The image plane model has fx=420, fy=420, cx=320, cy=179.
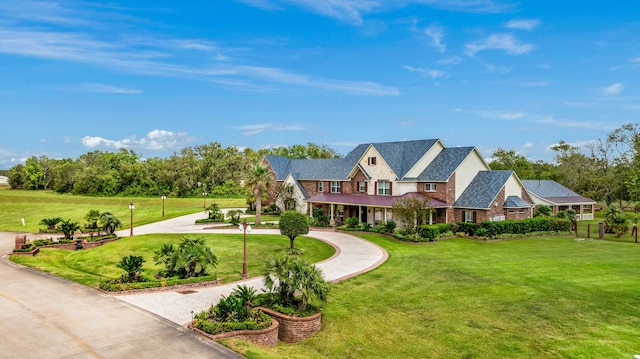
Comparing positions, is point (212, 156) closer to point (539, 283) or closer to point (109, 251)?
point (109, 251)

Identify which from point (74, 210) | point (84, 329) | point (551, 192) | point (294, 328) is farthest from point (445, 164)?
point (74, 210)

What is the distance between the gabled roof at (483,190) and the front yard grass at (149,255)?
53.7ft

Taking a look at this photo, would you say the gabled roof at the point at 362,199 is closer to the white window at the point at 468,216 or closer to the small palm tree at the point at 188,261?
the white window at the point at 468,216

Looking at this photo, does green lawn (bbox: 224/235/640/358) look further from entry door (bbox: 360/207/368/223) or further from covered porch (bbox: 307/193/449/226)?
entry door (bbox: 360/207/368/223)

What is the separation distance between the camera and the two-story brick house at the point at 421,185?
41406mm

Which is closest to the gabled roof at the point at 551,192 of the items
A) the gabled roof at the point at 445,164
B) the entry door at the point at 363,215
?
the gabled roof at the point at 445,164

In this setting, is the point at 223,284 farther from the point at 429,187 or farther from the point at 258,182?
the point at 429,187

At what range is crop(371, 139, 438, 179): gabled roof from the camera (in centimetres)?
4447

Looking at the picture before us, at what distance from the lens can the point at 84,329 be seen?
44.1ft

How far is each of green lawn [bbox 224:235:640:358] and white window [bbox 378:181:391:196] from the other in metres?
17.4

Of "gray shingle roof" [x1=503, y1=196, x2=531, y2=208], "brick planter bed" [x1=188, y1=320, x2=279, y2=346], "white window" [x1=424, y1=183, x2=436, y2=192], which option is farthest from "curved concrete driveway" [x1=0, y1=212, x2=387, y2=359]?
"gray shingle roof" [x1=503, y1=196, x2=531, y2=208]

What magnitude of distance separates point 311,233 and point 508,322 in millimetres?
24806

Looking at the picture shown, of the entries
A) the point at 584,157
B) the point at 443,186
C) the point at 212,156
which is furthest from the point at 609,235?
the point at 212,156

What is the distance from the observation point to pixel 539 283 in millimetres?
21344
